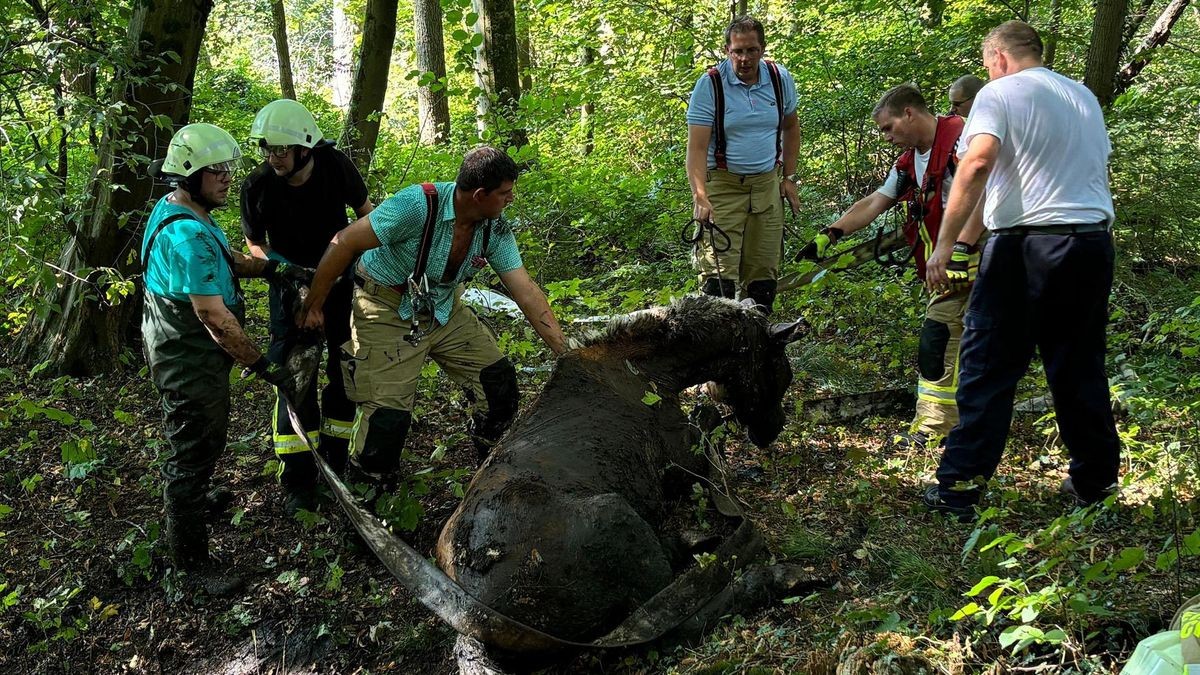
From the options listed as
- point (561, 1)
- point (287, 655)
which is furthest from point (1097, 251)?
point (561, 1)

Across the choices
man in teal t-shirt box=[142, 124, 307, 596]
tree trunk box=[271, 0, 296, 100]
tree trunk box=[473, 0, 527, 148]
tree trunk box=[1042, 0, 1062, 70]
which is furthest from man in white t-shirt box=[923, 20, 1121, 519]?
tree trunk box=[271, 0, 296, 100]

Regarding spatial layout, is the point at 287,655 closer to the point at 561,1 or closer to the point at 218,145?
the point at 218,145

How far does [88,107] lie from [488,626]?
4.21 metres

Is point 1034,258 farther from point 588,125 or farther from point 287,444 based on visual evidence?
point 588,125

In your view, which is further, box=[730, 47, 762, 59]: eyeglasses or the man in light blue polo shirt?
the man in light blue polo shirt

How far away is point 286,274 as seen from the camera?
491 cm

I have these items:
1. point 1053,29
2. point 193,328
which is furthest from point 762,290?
point 1053,29

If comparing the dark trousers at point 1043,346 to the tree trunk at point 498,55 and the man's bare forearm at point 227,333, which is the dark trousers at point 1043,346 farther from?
the tree trunk at point 498,55

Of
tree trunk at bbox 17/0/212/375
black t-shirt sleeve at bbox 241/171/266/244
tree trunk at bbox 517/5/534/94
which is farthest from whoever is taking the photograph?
tree trunk at bbox 517/5/534/94

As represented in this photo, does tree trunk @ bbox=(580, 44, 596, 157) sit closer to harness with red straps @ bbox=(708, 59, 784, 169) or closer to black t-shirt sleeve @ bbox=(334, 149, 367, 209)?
harness with red straps @ bbox=(708, 59, 784, 169)

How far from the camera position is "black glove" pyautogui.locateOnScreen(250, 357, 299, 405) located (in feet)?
14.7

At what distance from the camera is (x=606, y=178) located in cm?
1052

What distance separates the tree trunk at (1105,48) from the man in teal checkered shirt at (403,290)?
20.3 feet

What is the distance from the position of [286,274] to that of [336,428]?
1013mm
